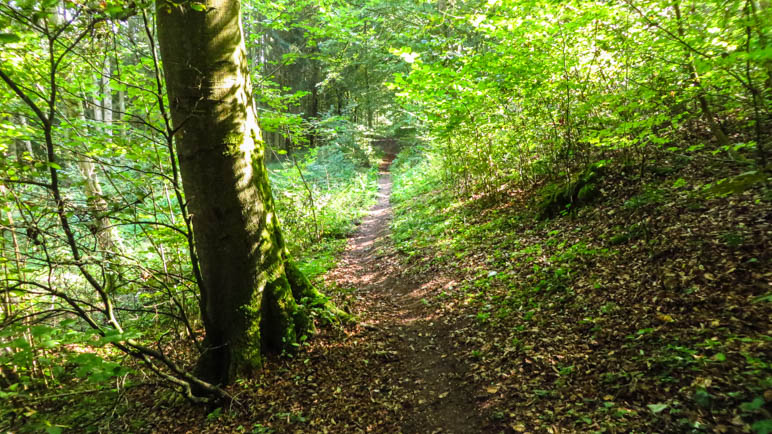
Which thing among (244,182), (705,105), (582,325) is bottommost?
(582,325)

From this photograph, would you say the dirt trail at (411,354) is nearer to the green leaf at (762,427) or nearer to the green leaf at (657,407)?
the green leaf at (657,407)

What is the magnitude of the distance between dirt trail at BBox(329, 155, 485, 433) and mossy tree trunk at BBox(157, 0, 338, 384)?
1375 mm

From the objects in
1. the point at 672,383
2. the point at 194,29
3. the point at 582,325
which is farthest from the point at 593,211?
→ the point at 194,29

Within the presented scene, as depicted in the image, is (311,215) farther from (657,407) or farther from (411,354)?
(657,407)

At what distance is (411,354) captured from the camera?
4508 mm

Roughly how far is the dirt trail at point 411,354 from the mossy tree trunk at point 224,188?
4.51 feet

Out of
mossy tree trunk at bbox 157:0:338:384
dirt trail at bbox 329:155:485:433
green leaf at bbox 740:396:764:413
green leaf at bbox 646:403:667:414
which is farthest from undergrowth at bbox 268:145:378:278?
green leaf at bbox 740:396:764:413

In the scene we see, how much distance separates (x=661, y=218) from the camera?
4.62m

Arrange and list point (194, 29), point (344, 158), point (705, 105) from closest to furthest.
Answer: point (194, 29), point (705, 105), point (344, 158)

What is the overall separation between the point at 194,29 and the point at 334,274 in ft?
18.5

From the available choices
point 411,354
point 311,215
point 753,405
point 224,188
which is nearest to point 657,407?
point 753,405

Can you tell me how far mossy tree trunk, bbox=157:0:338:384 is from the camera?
3523 mm

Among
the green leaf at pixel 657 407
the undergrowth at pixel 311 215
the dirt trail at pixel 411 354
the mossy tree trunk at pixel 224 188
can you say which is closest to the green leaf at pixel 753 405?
the green leaf at pixel 657 407

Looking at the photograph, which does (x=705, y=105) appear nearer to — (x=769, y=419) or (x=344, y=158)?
(x=769, y=419)
